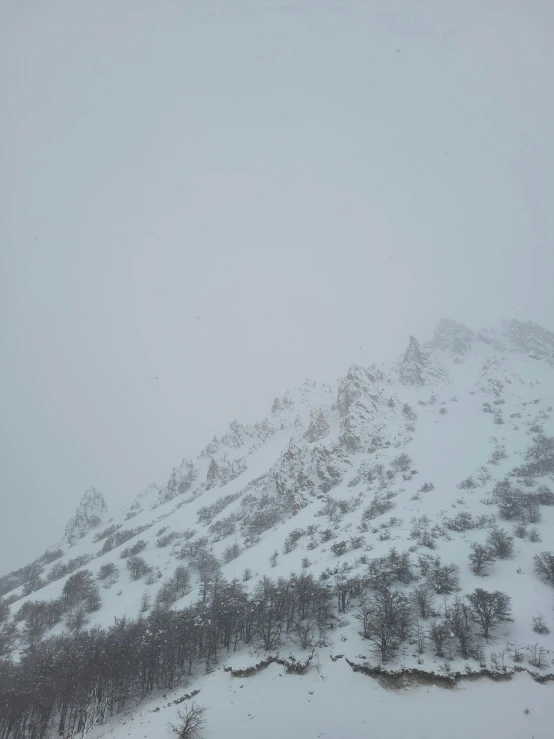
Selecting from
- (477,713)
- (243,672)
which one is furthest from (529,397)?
(243,672)

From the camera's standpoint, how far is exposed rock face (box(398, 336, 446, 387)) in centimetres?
12250

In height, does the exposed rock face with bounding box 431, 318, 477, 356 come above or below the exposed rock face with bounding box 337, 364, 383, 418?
above

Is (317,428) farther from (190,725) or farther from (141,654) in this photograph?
(190,725)

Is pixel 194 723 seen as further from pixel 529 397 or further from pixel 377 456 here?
pixel 529 397

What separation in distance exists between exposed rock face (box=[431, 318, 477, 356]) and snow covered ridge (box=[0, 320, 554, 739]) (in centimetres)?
1734

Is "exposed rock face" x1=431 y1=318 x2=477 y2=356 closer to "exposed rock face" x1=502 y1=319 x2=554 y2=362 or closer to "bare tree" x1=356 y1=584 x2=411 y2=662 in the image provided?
"exposed rock face" x1=502 y1=319 x2=554 y2=362

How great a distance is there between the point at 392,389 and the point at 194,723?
104m

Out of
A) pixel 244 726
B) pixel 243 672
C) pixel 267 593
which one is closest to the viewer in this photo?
pixel 244 726

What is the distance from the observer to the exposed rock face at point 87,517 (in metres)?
128

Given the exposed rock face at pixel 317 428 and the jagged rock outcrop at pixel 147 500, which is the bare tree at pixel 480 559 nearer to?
the exposed rock face at pixel 317 428

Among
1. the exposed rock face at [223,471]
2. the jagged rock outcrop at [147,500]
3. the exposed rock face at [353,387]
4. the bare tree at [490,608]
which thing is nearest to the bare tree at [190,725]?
the bare tree at [490,608]

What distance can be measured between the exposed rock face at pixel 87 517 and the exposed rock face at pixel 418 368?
13468cm

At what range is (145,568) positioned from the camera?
3081 inches

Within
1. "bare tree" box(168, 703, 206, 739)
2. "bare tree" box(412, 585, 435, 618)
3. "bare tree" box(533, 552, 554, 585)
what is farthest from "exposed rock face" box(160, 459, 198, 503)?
"bare tree" box(533, 552, 554, 585)
